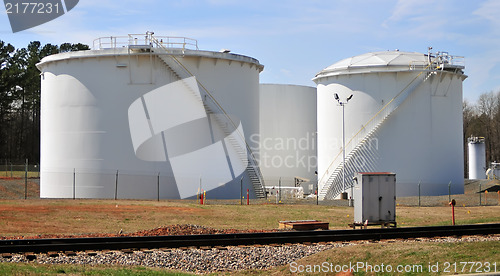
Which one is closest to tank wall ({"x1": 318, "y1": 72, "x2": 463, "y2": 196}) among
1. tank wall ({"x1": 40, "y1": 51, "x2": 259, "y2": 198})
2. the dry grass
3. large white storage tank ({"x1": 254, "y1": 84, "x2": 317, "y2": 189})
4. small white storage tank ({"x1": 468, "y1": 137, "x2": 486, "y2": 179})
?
the dry grass

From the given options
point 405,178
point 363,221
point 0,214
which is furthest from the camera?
point 405,178

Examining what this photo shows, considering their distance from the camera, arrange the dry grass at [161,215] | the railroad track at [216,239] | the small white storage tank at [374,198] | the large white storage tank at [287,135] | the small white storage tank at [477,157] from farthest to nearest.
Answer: the small white storage tank at [477,157] < the large white storage tank at [287,135] < the dry grass at [161,215] < the small white storage tank at [374,198] < the railroad track at [216,239]

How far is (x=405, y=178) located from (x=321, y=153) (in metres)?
6.61

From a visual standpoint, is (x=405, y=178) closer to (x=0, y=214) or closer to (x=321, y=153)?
(x=321, y=153)

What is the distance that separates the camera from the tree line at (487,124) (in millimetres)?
96562

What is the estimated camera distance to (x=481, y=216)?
2739cm

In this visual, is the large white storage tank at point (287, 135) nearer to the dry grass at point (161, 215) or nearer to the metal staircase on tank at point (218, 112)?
the metal staircase on tank at point (218, 112)

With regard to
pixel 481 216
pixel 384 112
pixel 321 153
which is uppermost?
pixel 384 112

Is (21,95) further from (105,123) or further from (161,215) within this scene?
(161,215)

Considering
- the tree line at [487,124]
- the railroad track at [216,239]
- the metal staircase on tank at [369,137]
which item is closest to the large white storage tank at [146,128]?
the metal staircase on tank at [369,137]

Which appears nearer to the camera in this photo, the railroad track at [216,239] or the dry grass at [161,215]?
the railroad track at [216,239]

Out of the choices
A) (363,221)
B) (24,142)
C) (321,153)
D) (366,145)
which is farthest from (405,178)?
(24,142)

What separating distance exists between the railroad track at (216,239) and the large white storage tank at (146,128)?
1906 cm

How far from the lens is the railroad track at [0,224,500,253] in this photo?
1452 cm
